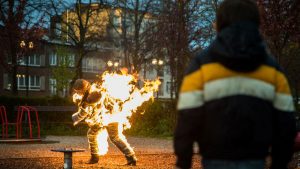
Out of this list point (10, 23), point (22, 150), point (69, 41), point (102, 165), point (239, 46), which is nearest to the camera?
point (239, 46)

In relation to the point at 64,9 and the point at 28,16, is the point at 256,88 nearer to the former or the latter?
the point at 28,16

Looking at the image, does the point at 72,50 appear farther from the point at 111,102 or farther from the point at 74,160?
the point at 111,102

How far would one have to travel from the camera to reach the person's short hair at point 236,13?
404 cm

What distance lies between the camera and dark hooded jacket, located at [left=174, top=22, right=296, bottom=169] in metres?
3.84

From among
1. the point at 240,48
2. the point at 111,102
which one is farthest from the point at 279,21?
the point at 240,48

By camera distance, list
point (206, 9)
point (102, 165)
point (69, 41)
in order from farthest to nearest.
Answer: point (69, 41), point (206, 9), point (102, 165)

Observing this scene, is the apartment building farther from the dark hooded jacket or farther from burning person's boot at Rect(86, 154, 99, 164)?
the dark hooded jacket

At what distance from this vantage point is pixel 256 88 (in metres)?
3.92

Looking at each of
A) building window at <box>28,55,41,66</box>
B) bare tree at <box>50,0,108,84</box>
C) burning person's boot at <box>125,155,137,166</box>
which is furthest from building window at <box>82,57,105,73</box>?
burning person's boot at <box>125,155,137,166</box>

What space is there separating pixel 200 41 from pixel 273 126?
27384 mm

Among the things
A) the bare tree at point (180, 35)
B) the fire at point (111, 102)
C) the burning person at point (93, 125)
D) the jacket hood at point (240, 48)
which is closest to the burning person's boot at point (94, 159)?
the burning person at point (93, 125)

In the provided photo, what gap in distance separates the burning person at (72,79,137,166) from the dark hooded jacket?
7667mm

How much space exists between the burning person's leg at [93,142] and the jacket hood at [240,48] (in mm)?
8150

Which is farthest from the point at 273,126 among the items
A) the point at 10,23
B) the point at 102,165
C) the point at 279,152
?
the point at 10,23
